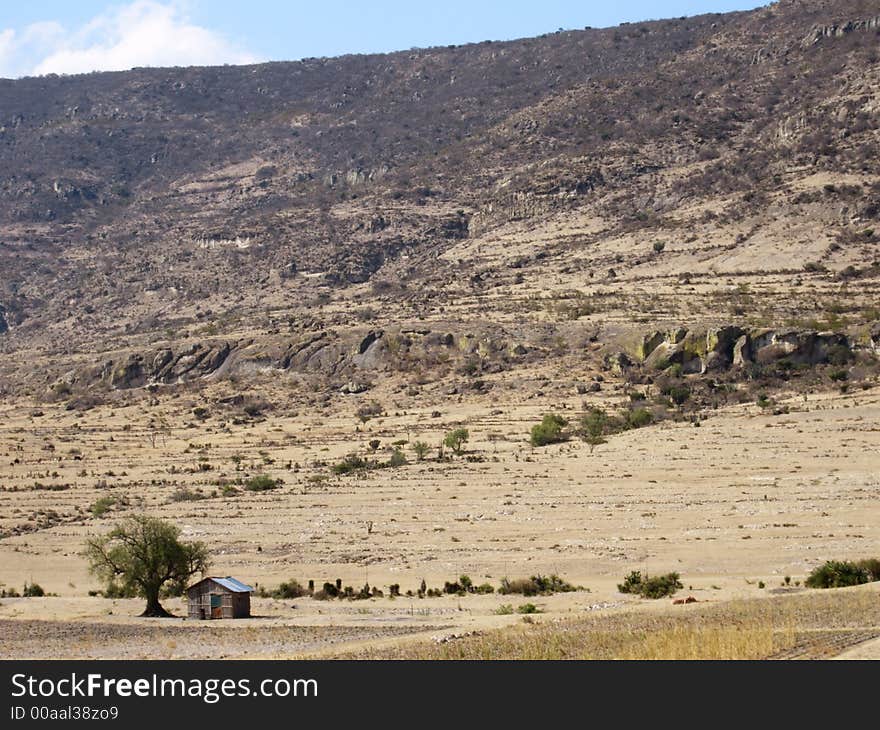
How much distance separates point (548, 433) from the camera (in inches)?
2291

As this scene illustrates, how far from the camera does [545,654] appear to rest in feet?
68.2

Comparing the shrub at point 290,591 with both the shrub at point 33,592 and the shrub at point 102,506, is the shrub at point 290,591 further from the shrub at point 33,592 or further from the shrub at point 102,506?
the shrub at point 102,506

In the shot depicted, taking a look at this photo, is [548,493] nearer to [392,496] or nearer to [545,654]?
[392,496]

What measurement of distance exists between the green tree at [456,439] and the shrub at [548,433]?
314 cm

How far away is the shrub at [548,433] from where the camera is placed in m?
58.0

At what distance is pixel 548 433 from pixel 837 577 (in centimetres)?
2947

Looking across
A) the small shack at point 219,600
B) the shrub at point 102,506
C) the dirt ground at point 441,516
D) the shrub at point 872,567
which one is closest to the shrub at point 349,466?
the dirt ground at point 441,516

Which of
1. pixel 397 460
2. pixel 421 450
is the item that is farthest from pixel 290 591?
pixel 421 450

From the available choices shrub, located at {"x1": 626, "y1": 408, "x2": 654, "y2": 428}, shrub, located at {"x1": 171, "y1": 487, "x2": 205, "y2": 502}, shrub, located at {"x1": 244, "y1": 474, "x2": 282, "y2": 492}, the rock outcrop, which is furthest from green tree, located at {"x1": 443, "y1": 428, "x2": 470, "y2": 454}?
the rock outcrop

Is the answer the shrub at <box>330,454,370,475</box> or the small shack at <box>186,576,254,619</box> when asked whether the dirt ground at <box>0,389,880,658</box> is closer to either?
the small shack at <box>186,576,254,619</box>

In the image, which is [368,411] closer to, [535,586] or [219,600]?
[535,586]

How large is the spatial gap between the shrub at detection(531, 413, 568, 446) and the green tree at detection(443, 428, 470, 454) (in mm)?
3141

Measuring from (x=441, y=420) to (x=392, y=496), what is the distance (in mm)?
19595

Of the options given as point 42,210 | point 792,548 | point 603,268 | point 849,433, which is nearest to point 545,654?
point 792,548
